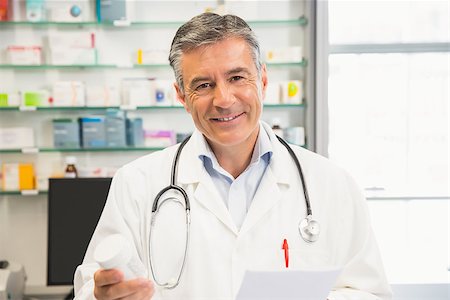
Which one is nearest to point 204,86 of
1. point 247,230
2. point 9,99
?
point 247,230

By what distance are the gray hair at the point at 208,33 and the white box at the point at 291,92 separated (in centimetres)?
178

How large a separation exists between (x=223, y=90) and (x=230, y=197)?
0.32 meters

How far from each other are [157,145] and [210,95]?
188cm

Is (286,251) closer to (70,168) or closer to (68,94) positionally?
(70,168)

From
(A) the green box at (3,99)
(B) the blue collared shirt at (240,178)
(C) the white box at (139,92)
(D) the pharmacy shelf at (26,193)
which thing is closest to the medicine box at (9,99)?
(A) the green box at (3,99)

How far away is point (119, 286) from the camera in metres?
0.99

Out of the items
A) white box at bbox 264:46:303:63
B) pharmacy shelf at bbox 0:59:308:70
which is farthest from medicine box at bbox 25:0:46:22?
white box at bbox 264:46:303:63

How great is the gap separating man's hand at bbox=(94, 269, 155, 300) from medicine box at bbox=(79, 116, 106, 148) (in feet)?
7.02

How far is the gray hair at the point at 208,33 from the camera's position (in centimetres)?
130

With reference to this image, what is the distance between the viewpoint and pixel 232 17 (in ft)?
4.45

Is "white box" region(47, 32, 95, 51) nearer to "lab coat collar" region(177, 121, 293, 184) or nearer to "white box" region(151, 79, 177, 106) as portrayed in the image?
"white box" region(151, 79, 177, 106)

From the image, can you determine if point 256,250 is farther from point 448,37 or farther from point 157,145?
point 448,37

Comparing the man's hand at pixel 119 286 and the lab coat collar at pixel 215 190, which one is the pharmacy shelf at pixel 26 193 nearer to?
the lab coat collar at pixel 215 190

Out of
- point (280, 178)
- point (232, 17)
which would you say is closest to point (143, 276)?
point (280, 178)
